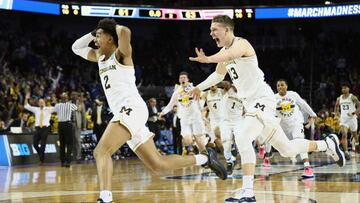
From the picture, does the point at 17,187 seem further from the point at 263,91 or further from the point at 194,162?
the point at 263,91

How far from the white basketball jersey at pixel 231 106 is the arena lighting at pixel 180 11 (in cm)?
1240

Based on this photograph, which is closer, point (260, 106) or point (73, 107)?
point (260, 106)

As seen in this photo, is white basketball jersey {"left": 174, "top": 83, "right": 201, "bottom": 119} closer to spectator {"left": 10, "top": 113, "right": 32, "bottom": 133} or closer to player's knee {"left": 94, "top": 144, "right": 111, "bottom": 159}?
spectator {"left": 10, "top": 113, "right": 32, "bottom": 133}

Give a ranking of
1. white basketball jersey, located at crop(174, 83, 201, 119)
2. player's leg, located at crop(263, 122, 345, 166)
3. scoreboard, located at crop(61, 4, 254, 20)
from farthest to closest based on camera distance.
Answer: scoreboard, located at crop(61, 4, 254, 20) < white basketball jersey, located at crop(174, 83, 201, 119) < player's leg, located at crop(263, 122, 345, 166)

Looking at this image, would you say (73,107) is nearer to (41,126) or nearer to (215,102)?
(41,126)

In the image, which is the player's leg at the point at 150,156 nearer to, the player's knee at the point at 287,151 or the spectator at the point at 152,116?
the player's knee at the point at 287,151

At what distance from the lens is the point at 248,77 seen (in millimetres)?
7531

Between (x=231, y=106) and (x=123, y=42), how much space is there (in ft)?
24.3

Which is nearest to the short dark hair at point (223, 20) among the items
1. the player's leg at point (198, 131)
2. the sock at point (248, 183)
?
the sock at point (248, 183)

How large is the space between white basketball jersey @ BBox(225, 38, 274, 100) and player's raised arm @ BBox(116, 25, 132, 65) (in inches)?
56.8

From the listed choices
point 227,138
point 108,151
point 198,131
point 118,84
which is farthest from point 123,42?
point 198,131

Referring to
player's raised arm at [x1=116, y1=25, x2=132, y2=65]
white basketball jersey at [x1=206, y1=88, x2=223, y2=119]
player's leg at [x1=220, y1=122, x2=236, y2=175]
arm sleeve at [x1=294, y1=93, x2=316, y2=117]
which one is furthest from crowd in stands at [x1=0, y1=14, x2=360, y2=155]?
player's raised arm at [x1=116, y1=25, x2=132, y2=65]

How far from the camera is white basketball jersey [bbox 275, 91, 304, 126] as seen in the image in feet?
40.8

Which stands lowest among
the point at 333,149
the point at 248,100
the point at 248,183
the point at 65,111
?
the point at 248,183
